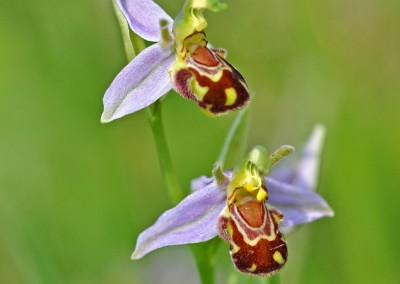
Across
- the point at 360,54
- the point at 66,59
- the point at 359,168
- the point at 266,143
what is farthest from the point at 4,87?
the point at 360,54

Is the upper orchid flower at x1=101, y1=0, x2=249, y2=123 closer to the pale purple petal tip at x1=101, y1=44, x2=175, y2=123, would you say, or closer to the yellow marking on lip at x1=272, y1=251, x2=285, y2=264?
the pale purple petal tip at x1=101, y1=44, x2=175, y2=123

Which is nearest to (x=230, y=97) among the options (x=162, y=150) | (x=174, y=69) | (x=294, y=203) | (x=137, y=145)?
(x=174, y=69)

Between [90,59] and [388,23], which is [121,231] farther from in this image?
[388,23]

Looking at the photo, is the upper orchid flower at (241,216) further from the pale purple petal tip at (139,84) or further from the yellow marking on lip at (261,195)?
the pale purple petal tip at (139,84)

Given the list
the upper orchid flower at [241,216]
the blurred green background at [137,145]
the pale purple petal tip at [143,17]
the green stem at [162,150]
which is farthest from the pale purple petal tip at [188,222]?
the blurred green background at [137,145]

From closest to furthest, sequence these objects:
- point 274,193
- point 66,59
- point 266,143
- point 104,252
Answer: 1. point 274,193
2. point 104,252
3. point 66,59
4. point 266,143

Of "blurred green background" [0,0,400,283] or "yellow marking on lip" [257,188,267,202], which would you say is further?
"blurred green background" [0,0,400,283]

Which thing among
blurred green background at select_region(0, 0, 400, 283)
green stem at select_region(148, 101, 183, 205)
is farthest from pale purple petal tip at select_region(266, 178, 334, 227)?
blurred green background at select_region(0, 0, 400, 283)
